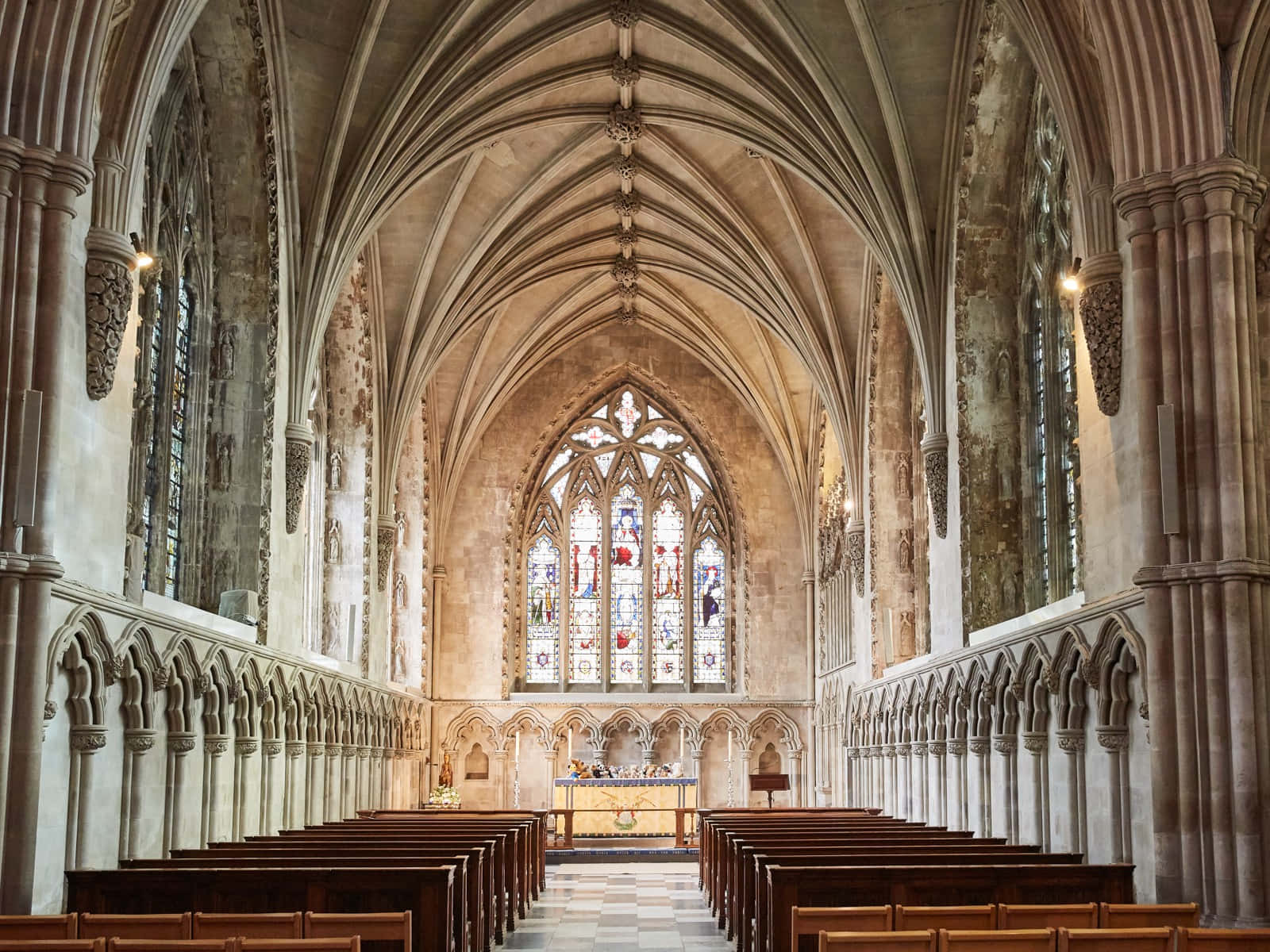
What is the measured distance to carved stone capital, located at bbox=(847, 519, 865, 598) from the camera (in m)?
26.7

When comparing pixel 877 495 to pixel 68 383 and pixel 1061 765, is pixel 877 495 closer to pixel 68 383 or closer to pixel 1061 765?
pixel 1061 765

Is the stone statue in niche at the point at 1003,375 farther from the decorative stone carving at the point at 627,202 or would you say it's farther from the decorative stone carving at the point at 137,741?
the decorative stone carving at the point at 137,741

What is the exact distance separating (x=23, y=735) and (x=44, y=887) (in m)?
1.83

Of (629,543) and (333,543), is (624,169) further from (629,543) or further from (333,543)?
(629,543)

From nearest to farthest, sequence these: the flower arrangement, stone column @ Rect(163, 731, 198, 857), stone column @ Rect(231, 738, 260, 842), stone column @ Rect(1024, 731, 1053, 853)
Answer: stone column @ Rect(163, 731, 198, 857) < stone column @ Rect(1024, 731, 1053, 853) < stone column @ Rect(231, 738, 260, 842) < the flower arrangement

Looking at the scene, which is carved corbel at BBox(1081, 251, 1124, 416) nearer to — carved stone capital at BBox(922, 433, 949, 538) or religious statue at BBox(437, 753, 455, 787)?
carved stone capital at BBox(922, 433, 949, 538)

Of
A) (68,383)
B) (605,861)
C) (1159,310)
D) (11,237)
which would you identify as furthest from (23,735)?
(605,861)

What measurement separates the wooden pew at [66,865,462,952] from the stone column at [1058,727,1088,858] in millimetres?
7626

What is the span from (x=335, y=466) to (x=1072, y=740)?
14.3 m

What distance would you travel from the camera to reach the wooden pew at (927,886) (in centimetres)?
1055

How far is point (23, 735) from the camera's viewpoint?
10820 mm

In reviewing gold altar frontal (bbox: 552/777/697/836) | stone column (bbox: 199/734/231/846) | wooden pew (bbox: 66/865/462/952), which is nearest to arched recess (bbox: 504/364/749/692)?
gold altar frontal (bbox: 552/777/697/836)

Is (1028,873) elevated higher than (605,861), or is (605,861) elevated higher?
(1028,873)

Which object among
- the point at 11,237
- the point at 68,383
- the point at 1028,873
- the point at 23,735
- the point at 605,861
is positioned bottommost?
the point at 605,861
